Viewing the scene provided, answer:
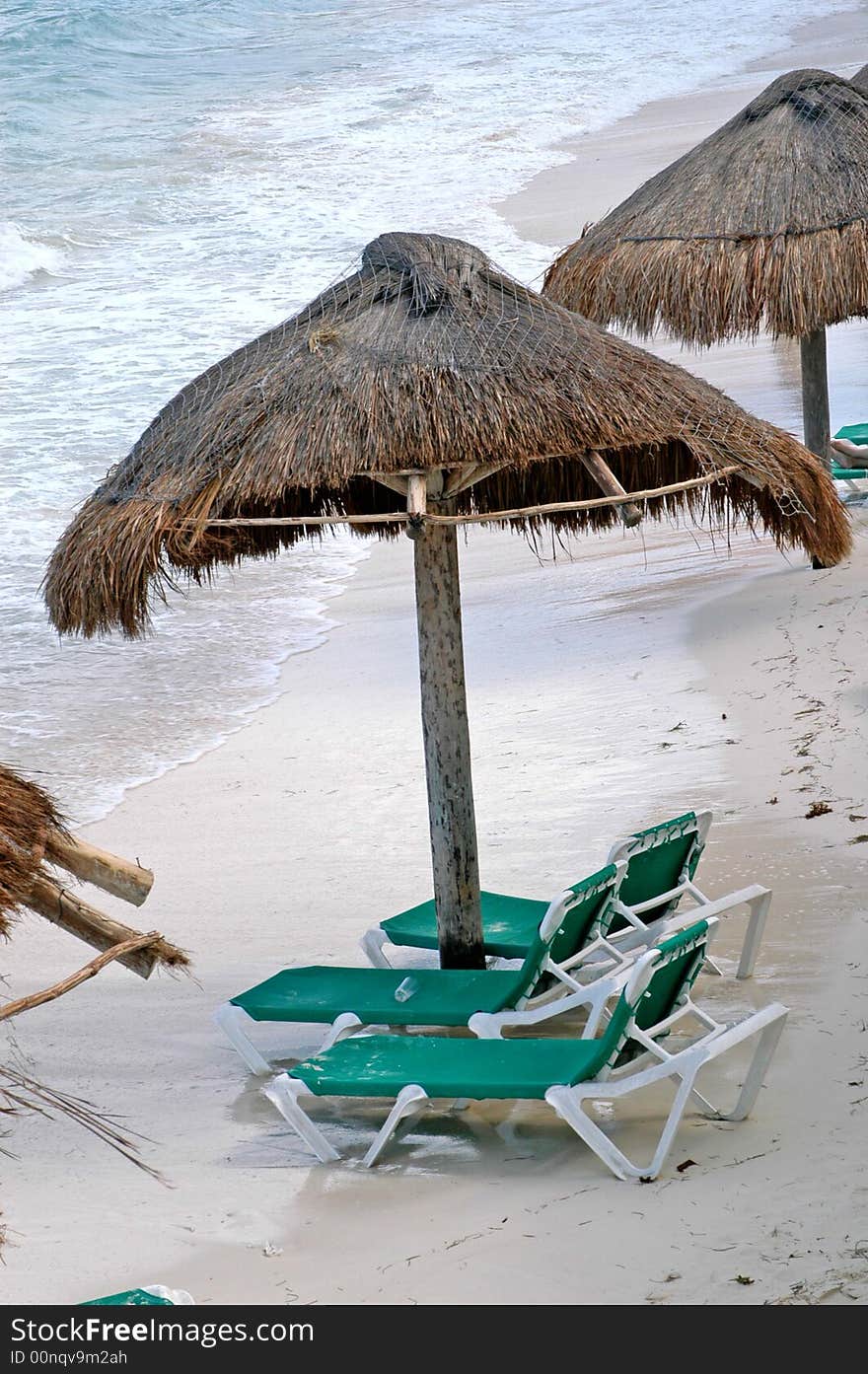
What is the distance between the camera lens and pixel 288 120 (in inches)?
1348

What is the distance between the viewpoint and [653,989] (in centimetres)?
414

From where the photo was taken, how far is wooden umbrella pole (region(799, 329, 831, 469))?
945 cm

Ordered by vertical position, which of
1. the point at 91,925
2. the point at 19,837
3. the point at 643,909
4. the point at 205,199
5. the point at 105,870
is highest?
the point at 205,199

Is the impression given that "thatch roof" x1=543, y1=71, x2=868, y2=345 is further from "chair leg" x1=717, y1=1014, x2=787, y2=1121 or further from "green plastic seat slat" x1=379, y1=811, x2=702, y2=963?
"chair leg" x1=717, y1=1014, x2=787, y2=1121

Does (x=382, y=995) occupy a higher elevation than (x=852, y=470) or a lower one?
lower

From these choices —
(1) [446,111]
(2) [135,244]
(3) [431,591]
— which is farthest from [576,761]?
(1) [446,111]

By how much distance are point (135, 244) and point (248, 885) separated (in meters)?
20.5

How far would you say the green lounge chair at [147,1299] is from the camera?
3.24 meters

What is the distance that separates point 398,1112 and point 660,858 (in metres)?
1.46

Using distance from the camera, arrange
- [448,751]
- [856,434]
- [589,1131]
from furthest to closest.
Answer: [856,434] < [448,751] < [589,1131]

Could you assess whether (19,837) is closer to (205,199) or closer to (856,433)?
(856,433)

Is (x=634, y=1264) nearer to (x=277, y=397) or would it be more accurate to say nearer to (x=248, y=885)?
(x=277, y=397)

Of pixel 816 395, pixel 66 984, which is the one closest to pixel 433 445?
pixel 66 984

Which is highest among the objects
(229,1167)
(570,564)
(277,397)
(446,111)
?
(446,111)
